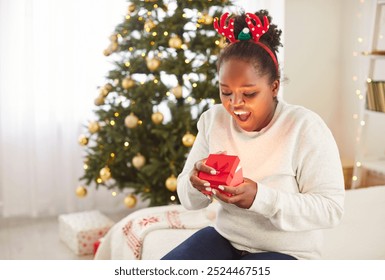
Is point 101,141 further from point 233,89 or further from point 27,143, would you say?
point 233,89

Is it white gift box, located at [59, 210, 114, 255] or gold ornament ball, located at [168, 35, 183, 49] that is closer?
gold ornament ball, located at [168, 35, 183, 49]

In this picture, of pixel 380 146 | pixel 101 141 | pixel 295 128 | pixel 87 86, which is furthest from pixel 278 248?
pixel 87 86

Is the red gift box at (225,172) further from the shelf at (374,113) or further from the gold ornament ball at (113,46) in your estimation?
the shelf at (374,113)

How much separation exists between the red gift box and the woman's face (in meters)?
0.11

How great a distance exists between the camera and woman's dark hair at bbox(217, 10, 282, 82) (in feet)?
3.37

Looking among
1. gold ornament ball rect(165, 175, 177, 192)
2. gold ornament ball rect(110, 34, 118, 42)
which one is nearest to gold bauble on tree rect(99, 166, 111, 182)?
gold ornament ball rect(165, 175, 177, 192)

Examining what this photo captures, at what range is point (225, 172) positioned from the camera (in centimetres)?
96

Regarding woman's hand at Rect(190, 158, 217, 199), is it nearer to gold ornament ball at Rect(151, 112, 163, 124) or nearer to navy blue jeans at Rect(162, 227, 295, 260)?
navy blue jeans at Rect(162, 227, 295, 260)

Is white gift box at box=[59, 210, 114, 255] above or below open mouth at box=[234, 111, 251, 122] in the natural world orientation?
below

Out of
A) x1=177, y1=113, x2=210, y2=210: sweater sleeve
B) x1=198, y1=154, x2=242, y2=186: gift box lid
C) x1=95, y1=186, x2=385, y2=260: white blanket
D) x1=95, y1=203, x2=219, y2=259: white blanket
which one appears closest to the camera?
x1=198, y1=154, x2=242, y2=186: gift box lid

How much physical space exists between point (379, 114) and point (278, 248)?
4.97ft

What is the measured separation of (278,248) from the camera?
1.09 m

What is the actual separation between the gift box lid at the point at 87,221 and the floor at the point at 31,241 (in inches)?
3.7

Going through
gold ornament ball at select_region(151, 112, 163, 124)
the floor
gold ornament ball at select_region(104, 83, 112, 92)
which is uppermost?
gold ornament ball at select_region(104, 83, 112, 92)
